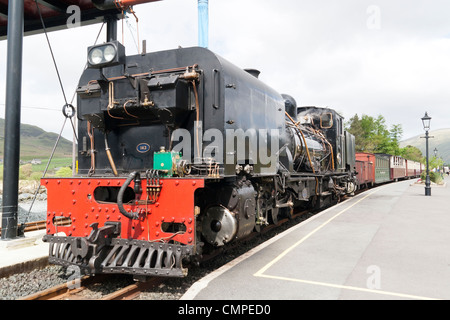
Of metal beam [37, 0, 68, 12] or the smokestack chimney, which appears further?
the smokestack chimney

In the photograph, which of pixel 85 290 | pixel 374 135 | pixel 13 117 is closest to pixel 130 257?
pixel 85 290

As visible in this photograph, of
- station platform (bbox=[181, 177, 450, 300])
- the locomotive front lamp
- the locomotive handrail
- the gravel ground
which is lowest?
the gravel ground

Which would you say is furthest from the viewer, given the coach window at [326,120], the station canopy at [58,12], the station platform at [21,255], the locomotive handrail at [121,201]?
the coach window at [326,120]

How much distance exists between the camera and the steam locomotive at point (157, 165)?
4.22 m

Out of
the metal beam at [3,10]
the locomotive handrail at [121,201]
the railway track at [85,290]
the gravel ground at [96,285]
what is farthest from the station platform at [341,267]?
the metal beam at [3,10]

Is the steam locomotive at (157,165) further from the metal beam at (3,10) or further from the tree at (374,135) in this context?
the tree at (374,135)

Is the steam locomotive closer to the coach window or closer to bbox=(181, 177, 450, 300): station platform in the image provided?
bbox=(181, 177, 450, 300): station platform

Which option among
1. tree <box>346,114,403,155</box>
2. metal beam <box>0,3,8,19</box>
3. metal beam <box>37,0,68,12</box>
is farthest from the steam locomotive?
tree <box>346,114,403,155</box>

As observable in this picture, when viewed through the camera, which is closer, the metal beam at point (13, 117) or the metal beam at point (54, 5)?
the metal beam at point (13, 117)

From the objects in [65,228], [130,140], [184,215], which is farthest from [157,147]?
[65,228]

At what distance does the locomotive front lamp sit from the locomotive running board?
250 cm

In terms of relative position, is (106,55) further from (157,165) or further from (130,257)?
(130,257)

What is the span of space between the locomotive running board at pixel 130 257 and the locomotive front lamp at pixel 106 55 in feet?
8.21

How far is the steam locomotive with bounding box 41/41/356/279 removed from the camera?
166 inches
